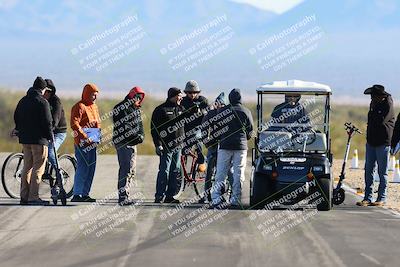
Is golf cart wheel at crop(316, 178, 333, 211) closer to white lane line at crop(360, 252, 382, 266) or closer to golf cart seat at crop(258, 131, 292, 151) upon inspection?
golf cart seat at crop(258, 131, 292, 151)

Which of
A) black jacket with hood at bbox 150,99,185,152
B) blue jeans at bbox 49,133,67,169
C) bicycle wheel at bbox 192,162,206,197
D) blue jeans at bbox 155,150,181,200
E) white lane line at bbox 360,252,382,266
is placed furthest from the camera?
bicycle wheel at bbox 192,162,206,197

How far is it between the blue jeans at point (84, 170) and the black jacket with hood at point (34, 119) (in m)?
0.76

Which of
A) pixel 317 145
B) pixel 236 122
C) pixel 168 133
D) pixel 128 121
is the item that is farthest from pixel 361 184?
pixel 128 121

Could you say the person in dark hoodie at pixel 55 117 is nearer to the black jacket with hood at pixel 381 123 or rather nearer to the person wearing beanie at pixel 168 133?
the person wearing beanie at pixel 168 133

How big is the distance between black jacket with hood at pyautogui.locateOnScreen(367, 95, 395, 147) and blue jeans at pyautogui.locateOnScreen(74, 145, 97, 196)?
15.7 ft

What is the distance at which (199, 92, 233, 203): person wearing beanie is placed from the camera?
17.2 m

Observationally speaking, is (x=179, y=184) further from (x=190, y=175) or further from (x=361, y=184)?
(x=361, y=184)

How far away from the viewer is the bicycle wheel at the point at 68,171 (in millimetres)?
18359

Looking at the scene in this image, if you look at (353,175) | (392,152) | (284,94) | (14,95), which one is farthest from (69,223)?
(14,95)

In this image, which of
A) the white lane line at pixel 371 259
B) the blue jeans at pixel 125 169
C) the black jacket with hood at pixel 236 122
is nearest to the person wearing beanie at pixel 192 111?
the black jacket with hood at pixel 236 122

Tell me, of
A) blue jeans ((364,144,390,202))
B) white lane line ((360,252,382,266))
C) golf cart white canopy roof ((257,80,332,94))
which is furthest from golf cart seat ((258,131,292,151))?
white lane line ((360,252,382,266))

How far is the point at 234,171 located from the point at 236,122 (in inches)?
33.1

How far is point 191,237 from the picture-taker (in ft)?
43.7

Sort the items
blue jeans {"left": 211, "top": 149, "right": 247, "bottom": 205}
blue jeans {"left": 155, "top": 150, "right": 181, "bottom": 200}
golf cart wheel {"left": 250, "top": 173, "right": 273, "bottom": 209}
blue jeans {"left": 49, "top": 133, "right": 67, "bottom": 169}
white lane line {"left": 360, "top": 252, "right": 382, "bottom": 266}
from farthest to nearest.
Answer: blue jeans {"left": 155, "top": 150, "right": 181, "bottom": 200} → blue jeans {"left": 49, "top": 133, "right": 67, "bottom": 169} → blue jeans {"left": 211, "top": 149, "right": 247, "bottom": 205} → golf cart wheel {"left": 250, "top": 173, "right": 273, "bottom": 209} → white lane line {"left": 360, "top": 252, "right": 382, "bottom": 266}
